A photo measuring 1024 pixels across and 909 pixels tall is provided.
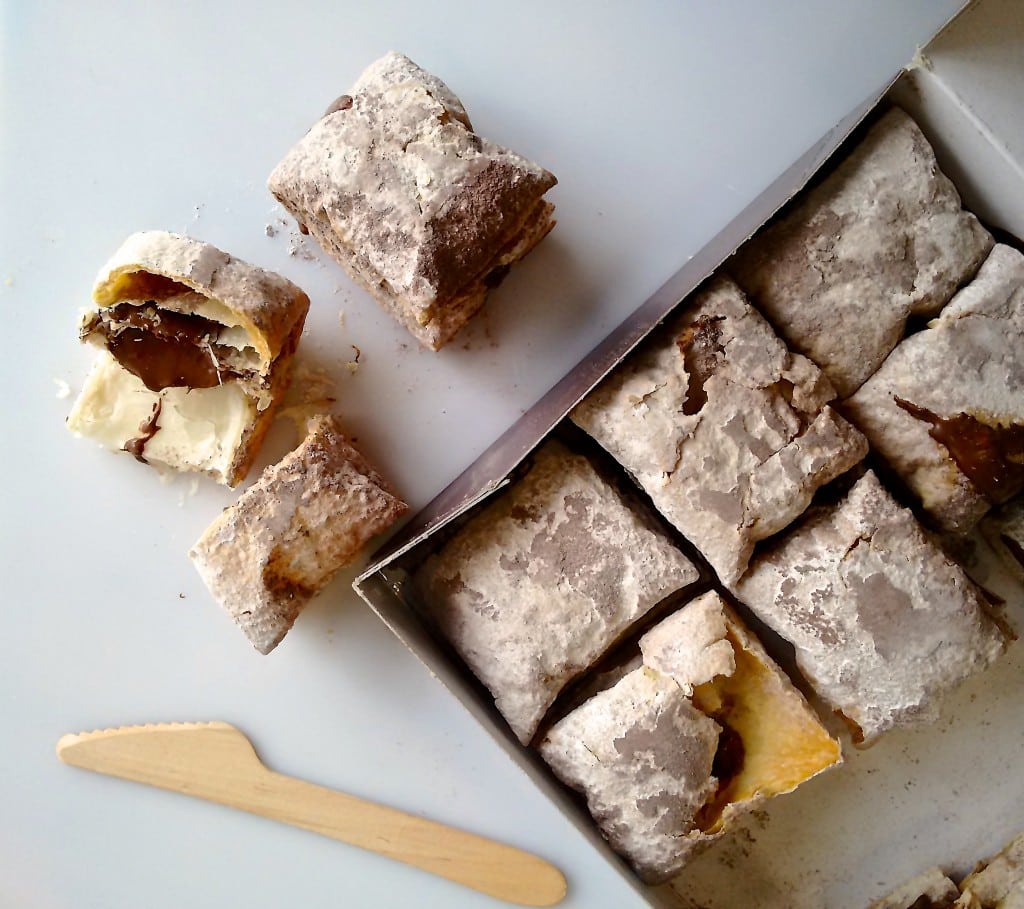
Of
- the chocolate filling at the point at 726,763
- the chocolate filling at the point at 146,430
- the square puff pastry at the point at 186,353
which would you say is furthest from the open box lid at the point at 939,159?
the chocolate filling at the point at 726,763

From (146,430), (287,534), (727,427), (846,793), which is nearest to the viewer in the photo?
(727,427)

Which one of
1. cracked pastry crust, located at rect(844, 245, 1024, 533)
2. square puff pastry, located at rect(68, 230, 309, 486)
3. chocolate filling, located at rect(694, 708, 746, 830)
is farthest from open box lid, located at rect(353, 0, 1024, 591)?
chocolate filling, located at rect(694, 708, 746, 830)

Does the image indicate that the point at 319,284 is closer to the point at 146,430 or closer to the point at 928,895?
the point at 146,430

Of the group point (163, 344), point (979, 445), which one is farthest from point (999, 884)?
point (163, 344)

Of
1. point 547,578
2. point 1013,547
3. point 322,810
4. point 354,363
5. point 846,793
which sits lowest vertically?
point 846,793

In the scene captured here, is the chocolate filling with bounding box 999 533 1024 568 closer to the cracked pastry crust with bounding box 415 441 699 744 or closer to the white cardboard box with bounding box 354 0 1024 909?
the white cardboard box with bounding box 354 0 1024 909

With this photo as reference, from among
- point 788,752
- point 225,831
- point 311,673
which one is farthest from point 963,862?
point 225,831

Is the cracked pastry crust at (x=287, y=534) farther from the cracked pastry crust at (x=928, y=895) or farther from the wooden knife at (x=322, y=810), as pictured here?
the cracked pastry crust at (x=928, y=895)
